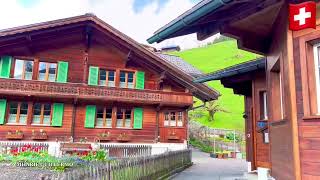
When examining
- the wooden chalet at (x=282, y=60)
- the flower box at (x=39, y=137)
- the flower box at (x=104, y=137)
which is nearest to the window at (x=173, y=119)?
the flower box at (x=104, y=137)

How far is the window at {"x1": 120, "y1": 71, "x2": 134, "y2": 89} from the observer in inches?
831

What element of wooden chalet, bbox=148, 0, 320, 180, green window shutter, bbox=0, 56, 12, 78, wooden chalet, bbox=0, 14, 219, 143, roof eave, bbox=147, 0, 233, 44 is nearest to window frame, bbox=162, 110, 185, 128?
wooden chalet, bbox=0, 14, 219, 143

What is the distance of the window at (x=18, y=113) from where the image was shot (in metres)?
18.6

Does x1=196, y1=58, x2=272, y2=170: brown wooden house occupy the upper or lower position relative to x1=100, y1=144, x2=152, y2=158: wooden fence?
upper

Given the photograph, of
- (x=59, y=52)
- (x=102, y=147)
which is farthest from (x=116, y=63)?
(x=102, y=147)

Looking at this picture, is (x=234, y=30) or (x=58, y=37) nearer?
(x=234, y=30)

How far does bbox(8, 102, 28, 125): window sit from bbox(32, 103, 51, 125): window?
19.8 inches

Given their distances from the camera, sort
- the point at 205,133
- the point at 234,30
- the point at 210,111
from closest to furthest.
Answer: the point at 234,30, the point at 205,133, the point at 210,111

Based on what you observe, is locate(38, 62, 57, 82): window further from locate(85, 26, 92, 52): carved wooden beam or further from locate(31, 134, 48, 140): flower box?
locate(31, 134, 48, 140): flower box

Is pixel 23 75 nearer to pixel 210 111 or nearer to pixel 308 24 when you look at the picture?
pixel 308 24

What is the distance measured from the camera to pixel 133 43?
20.5 meters

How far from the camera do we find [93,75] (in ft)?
66.4

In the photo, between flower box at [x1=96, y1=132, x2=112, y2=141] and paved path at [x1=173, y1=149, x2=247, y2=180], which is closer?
paved path at [x1=173, y1=149, x2=247, y2=180]

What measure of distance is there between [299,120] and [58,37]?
59.4ft
